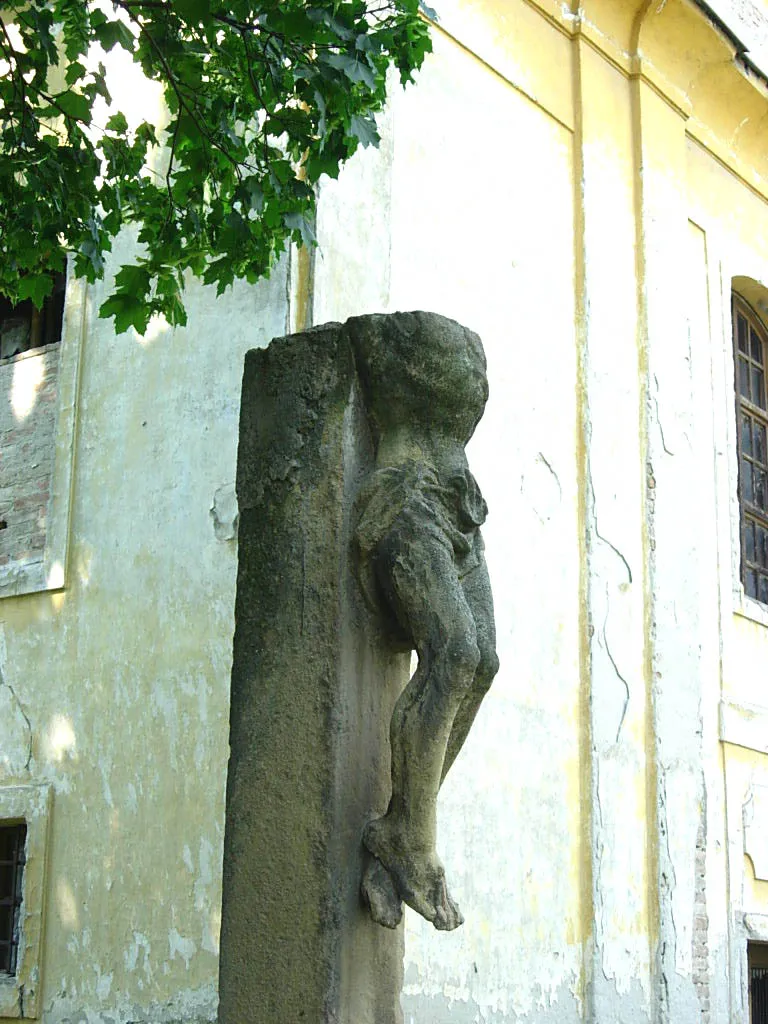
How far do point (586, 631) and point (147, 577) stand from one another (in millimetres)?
2573

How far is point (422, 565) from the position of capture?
13.6 feet

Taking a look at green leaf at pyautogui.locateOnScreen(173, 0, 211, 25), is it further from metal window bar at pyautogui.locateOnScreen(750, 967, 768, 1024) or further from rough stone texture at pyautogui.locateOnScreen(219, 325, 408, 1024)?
metal window bar at pyautogui.locateOnScreen(750, 967, 768, 1024)

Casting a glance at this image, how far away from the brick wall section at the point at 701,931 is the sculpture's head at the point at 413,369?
5748 mm

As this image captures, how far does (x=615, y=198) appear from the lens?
1001 centimetres

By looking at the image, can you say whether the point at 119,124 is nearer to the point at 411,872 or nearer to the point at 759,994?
the point at 411,872

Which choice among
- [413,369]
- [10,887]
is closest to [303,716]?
[413,369]

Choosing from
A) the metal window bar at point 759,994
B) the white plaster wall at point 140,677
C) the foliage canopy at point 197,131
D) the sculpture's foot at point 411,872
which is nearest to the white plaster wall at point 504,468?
the white plaster wall at point 140,677

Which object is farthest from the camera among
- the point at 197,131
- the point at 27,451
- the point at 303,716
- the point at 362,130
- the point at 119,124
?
the point at 27,451

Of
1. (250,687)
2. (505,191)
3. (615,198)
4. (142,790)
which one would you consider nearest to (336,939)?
(250,687)

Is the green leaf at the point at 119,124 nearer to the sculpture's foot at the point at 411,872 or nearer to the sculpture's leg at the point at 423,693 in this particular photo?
the sculpture's leg at the point at 423,693

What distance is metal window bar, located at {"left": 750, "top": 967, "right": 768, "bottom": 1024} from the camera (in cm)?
1019

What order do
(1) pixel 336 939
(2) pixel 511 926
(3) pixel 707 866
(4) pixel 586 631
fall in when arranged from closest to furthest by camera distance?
(1) pixel 336 939
(2) pixel 511 926
(4) pixel 586 631
(3) pixel 707 866

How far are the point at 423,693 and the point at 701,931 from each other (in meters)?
5.83

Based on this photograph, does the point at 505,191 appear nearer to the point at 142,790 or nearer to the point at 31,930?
the point at 142,790
